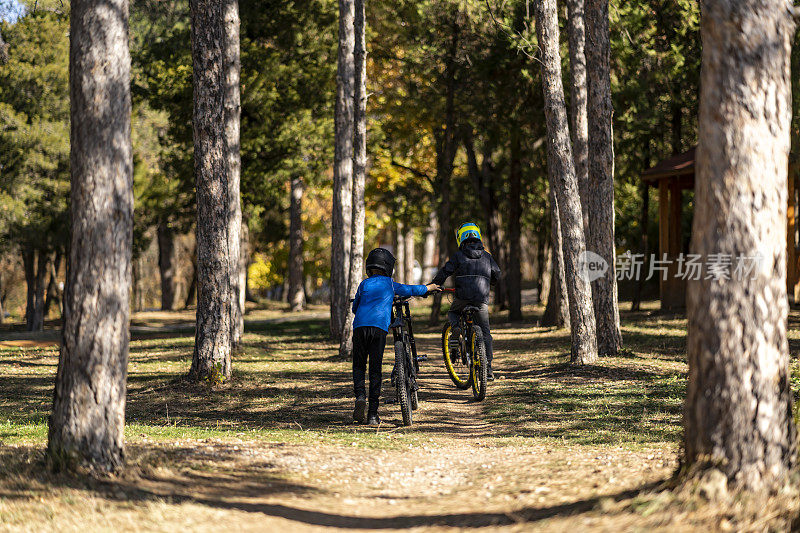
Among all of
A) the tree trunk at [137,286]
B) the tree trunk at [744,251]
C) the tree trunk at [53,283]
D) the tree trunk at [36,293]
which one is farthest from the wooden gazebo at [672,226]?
the tree trunk at [137,286]

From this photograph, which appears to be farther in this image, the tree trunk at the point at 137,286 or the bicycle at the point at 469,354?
the tree trunk at the point at 137,286

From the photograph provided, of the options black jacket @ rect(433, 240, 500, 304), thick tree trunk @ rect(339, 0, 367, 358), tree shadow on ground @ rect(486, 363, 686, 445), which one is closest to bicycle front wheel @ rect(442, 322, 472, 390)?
tree shadow on ground @ rect(486, 363, 686, 445)

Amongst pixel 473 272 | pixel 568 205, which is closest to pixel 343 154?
pixel 568 205

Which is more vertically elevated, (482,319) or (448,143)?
(448,143)

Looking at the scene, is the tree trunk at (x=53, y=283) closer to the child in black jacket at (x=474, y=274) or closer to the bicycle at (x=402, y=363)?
the child in black jacket at (x=474, y=274)

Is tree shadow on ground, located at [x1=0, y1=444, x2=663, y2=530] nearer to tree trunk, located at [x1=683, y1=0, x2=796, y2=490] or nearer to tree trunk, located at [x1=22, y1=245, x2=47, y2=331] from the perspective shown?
tree trunk, located at [x1=683, y1=0, x2=796, y2=490]

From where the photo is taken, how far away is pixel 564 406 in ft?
36.4

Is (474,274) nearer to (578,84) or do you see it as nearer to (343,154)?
(578,84)

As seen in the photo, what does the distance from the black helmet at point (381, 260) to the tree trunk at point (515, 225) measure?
16.5 m

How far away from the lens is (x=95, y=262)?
6246 millimetres

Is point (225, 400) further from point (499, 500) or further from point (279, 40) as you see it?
point (279, 40)

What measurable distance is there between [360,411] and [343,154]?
10.0 meters

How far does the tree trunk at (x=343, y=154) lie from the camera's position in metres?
18.2

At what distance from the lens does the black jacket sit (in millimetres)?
11422
